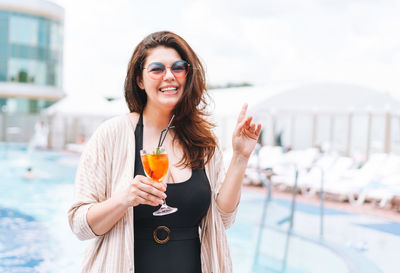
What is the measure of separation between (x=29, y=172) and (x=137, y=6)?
125 feet

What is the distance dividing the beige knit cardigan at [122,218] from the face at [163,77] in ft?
0.52

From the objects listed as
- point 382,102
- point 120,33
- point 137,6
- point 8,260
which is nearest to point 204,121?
point 8,260

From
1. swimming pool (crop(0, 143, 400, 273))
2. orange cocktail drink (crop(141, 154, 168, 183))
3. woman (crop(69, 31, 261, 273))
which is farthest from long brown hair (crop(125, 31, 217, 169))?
swimming pool (crop(0, 143, 400, 273))

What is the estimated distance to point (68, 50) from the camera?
118 ft

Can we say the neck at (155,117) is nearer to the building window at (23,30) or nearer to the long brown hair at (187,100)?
the long brown hair at (187,100)

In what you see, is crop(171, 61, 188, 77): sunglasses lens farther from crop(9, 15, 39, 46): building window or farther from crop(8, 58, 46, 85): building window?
crop(9, 15, 39, 46): building window

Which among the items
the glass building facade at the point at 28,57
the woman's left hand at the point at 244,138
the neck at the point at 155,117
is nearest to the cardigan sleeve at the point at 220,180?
the woman's left hand at the point at 244,138

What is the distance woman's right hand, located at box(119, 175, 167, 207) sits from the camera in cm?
141

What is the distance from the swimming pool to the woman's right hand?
12.3 ft

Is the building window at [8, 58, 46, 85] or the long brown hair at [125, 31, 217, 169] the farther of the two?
the building window at [8, 58, 46, 85]

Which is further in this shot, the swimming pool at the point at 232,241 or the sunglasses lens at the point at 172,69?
the swimming pool at the point at 232,241

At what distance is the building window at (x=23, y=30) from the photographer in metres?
31.9

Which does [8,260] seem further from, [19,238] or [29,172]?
[29,172]

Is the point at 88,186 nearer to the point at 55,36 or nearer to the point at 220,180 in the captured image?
the point at 220,180
